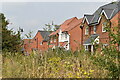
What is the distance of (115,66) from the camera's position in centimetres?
339

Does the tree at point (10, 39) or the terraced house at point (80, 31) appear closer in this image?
the tree at point (10, 39)

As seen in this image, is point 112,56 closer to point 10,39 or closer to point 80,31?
point 10,39

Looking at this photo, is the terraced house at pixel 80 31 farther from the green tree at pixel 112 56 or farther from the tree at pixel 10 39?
the green tree at pixel 112 56

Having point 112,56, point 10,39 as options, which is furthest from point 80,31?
point 112,56

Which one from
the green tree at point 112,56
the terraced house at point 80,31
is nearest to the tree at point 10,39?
the terraced house at point 80,31

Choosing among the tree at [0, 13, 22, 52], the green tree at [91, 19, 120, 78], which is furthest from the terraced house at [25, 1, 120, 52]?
the green tree at [91, 19, 120, 78]

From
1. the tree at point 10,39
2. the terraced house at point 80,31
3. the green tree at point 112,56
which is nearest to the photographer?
the green tree at point 112,56

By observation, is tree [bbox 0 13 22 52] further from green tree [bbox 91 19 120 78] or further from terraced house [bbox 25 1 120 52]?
green tree [bbox 91 19 120 78]

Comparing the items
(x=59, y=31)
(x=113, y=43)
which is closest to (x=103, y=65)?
(x=113, y=43)

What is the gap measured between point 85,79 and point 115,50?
846 millimetres

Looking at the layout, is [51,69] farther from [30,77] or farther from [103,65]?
[103,65]

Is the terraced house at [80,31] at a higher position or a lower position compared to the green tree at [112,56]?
higher

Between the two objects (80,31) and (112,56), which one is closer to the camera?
(112,56)

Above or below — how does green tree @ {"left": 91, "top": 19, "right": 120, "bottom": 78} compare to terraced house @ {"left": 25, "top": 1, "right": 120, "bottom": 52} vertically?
below
